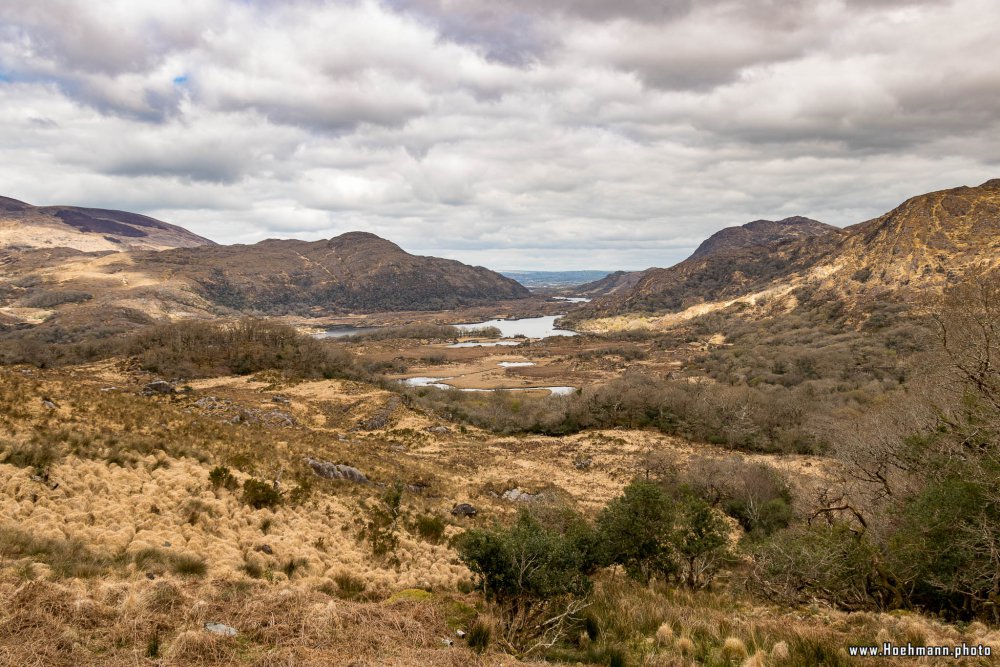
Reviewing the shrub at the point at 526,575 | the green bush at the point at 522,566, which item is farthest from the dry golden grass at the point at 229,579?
the green bush at the point at 522,566

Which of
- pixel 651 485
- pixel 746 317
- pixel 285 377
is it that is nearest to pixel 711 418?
pixel 651 485

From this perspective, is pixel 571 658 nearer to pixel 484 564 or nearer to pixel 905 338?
pixel 484 564

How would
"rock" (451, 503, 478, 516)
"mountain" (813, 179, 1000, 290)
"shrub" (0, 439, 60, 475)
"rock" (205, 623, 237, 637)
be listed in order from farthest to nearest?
"mountain" (813, 179, 1000, 290), "rock" (451, 503, 478, 516), "shrub" (0, 439, 60, 475), "rock" (205, 623, 237, 637)

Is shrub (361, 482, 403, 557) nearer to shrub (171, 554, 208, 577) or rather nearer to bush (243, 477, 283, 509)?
bush (243, 477, 283, 509)

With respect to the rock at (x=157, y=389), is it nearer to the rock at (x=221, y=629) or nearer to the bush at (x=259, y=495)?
the bush at (x=259, y=495)

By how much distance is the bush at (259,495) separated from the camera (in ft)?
49.4

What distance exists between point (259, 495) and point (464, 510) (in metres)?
11.1

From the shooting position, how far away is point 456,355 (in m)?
169

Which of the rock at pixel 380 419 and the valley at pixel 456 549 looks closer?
the valley at pixel 456 549

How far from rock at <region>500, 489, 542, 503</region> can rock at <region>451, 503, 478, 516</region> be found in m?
5.62

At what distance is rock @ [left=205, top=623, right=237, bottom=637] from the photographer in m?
7.40

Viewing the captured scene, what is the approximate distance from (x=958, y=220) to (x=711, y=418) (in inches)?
6528

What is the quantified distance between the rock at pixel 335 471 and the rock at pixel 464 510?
4.49 m

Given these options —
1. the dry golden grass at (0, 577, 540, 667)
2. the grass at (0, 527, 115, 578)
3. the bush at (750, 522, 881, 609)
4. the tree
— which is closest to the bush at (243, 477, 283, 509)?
the grass at (0, 527, 115, 578)
